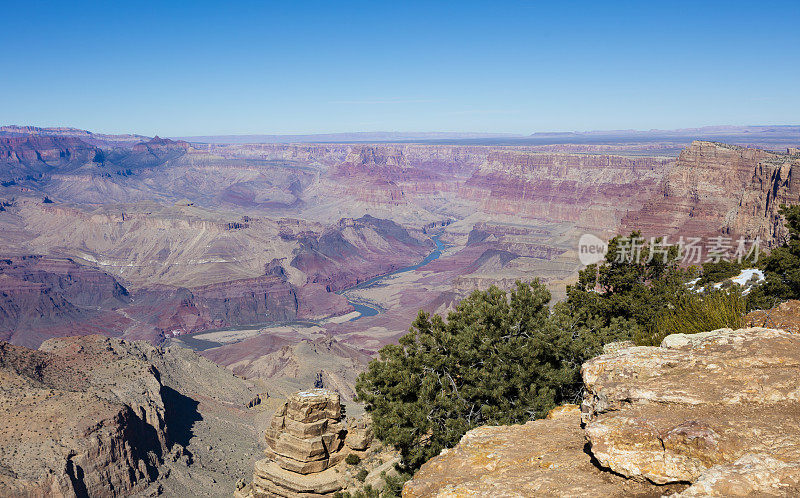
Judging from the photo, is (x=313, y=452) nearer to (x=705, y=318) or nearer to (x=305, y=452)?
(x=305, y=452)

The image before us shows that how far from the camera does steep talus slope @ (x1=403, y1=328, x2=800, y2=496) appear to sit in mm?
7750

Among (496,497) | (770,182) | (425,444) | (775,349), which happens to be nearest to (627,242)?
(425,444)

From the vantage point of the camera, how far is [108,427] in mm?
Result: 47562

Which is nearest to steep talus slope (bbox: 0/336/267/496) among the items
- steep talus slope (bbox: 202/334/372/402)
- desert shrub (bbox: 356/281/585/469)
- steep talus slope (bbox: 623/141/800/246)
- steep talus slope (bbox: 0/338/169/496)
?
steep talus slope (bbox: 0/338/169/496)

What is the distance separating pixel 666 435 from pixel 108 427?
5188cm

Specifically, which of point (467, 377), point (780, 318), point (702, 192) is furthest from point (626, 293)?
point (702, 192)

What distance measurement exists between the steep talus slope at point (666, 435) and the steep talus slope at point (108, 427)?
42.4m

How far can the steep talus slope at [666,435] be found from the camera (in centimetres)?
775

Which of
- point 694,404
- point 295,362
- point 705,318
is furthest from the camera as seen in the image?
point 295,362

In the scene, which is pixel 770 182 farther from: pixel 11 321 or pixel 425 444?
pixel 11 321

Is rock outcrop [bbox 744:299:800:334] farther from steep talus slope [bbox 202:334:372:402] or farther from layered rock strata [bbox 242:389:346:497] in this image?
steep talus slope [bbox 202:334:372:402]

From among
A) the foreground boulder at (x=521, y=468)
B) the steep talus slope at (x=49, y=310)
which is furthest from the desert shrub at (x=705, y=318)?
the steep talus slope at (x=49, y=310)

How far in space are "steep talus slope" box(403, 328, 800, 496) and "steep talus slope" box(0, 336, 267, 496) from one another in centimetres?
4238

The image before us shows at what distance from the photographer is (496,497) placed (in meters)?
8.91
